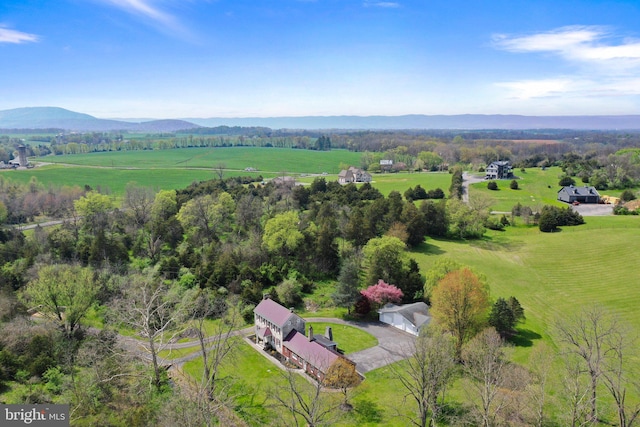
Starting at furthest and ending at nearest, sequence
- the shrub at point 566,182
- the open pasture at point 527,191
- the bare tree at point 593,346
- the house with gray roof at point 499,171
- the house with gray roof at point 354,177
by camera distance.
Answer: the house with gray roof at point 354,177, the house with gray roof at point 499,171, the shrub at point 566,182, the open pasture at point 527,191, the bare tree at point 593,346

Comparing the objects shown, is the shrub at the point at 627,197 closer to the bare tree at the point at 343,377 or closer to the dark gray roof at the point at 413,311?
the dark gray roof at the point at 413,311

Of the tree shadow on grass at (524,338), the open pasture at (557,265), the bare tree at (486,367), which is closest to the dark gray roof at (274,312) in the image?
the bare tree at (486,367)

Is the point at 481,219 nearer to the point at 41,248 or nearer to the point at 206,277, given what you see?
the point at 206,277

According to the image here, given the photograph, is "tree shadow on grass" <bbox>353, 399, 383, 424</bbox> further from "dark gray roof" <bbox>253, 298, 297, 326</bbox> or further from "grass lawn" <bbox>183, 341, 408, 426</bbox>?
"dark gray roof" <bbox>253, 298, 297, 326</bbox>

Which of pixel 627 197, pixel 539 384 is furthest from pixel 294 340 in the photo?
pixel 627 197

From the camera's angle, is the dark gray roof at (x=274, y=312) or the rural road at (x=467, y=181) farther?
the rural road at (x=467, y=181)
